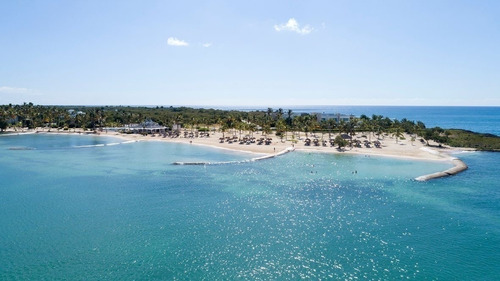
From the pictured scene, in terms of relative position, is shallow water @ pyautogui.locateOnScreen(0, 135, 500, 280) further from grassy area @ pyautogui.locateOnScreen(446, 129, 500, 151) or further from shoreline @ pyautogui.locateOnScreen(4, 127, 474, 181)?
grassy area @ pyautogui.locateOnScreen(446, 129, 500, 151)

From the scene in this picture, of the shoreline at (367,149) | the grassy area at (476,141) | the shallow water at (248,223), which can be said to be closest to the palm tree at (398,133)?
the shoreline at (367,149)

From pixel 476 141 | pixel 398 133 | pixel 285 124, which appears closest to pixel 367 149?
pixel 398 133

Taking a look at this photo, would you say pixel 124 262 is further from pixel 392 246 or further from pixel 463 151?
pixel 463 151

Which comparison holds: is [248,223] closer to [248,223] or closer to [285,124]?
[248,223]

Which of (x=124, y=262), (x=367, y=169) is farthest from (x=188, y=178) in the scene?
(x=367, y=169)

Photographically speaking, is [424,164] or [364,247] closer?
[364,247]

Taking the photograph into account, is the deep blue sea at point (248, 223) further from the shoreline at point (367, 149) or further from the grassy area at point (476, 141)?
the grassy area at point (476, 141)

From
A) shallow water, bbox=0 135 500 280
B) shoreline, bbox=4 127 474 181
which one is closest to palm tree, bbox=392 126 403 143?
shoreline, bbox=4 127 474 181
